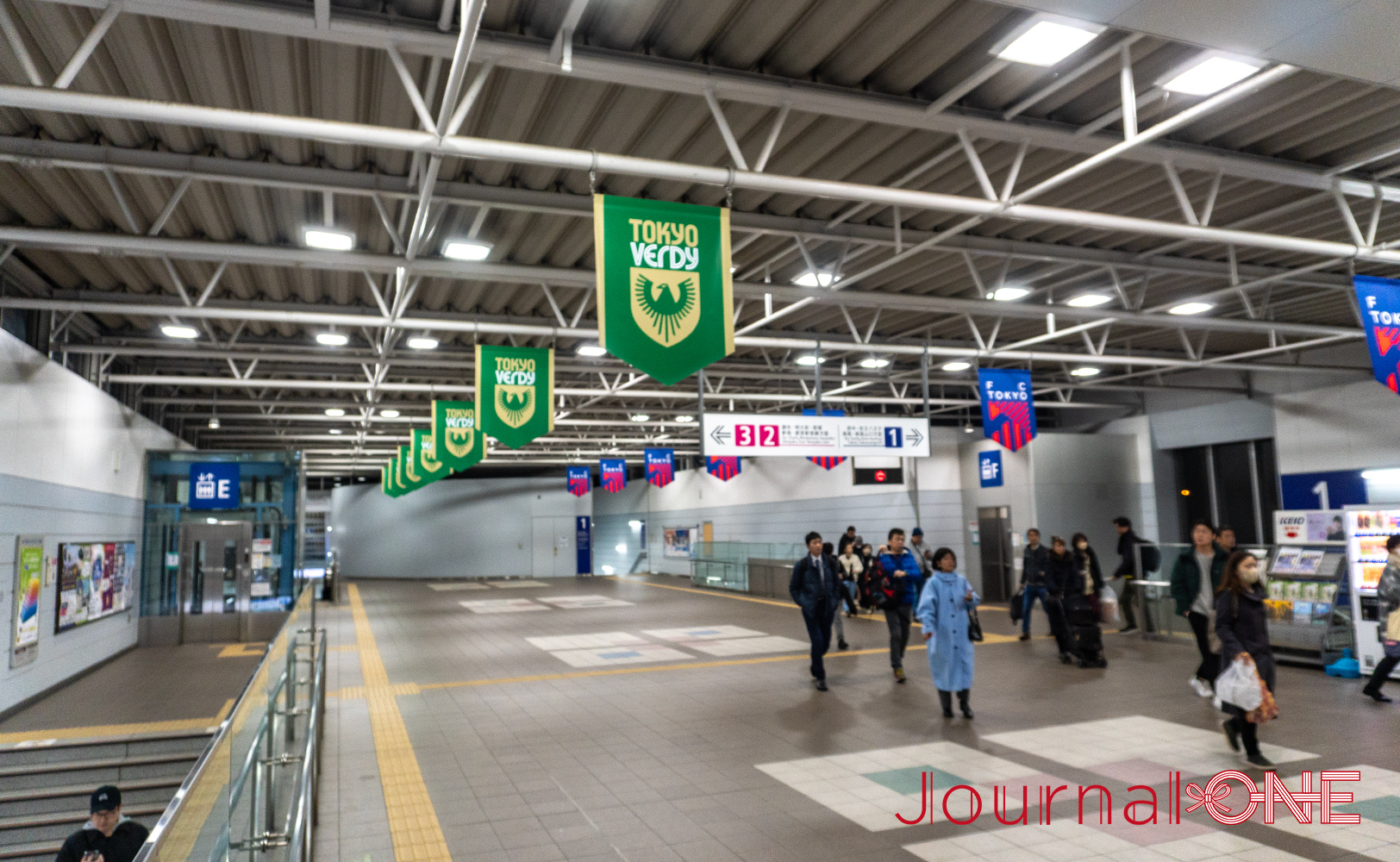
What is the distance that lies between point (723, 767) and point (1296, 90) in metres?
7.14

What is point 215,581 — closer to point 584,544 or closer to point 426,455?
point 426,455

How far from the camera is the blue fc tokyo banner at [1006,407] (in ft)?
44.8

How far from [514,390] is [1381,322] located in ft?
31.9

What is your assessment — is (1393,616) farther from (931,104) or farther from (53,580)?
(53,580)

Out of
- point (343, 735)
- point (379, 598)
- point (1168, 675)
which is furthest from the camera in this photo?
point (379, 598)

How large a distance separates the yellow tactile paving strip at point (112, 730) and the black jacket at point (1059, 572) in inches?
377

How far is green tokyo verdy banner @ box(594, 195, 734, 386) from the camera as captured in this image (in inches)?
234

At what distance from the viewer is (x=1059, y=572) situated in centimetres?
1077

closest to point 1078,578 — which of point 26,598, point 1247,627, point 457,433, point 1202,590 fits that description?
point 1202,590

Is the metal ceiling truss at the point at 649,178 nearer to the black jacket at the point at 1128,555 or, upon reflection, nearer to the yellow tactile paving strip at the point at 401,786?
the black jacket at the point at 1128,555

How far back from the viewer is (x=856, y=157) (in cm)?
825

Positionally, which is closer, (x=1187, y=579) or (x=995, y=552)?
(x=1187, y=579)

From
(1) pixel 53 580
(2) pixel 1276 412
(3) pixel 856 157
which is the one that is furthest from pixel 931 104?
(2) pixel 1276 412

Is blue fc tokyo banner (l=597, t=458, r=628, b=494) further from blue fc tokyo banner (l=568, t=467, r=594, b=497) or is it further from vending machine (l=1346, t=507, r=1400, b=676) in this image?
vending machine (l=1346, t=507, r=1400, b=676)
